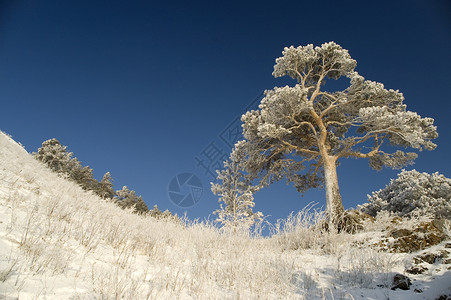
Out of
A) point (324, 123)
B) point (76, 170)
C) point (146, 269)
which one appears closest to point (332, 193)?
point (324, 123)

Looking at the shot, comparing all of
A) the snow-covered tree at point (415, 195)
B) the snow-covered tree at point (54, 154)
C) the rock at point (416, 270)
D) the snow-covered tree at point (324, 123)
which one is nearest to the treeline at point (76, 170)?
the snow-covered tree at point (54, 154)

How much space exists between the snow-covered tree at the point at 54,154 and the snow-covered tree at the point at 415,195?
110 ft

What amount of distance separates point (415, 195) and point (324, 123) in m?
10.1

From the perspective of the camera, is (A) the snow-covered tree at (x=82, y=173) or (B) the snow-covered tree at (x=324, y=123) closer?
(B) the snow-covered tree at (x=324, y=123)

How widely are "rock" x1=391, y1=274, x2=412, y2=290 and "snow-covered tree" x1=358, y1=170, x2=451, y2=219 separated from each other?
15.7 metres

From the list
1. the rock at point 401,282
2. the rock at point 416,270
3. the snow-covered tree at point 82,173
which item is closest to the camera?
the rock at point 401,282

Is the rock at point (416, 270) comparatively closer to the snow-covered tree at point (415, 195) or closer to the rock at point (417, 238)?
the rock at point (417, 238)

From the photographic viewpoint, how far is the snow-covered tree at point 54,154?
1116 inches

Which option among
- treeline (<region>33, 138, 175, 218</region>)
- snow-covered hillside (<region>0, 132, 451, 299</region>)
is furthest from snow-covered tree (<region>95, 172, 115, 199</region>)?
snow-covered hillside (<region>0, 132, 451, 299</region>)

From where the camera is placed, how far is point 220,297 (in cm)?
290

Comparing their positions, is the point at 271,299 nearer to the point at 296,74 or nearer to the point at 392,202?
the point at 296,74

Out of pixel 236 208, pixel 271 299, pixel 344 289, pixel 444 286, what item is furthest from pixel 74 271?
pixel 236 208

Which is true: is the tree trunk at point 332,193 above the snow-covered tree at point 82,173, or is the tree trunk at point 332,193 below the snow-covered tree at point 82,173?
below

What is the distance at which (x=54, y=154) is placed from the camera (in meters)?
29.2
